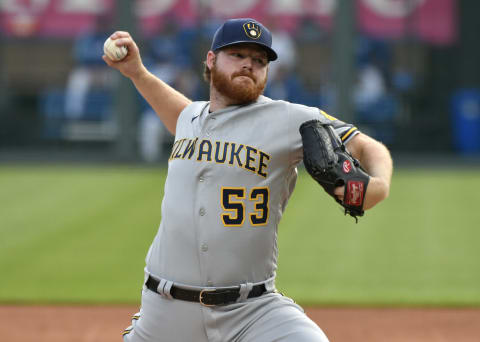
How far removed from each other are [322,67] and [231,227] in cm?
1486

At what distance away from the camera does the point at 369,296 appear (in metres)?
7.57

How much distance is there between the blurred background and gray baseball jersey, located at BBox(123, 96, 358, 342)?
13882 mm

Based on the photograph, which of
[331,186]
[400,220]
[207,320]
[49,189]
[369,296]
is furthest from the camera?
[49,189]

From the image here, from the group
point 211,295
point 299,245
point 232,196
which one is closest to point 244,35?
point 232,196

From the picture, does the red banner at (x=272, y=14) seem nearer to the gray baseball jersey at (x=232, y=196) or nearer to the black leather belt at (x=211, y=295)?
the gray baseball jersey at (x=232, y=196)

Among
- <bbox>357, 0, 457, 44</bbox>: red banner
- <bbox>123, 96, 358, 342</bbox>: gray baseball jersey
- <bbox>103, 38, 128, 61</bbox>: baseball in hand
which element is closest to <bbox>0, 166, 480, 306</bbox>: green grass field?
<bbox>103, 38, 128, 61</bbox>: baseball in hand

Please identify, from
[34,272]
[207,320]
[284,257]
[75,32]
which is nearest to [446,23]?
[75,32]

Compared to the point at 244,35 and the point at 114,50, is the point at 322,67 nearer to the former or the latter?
the point at 114,50

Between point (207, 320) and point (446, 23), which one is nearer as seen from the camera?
point (207, 320)

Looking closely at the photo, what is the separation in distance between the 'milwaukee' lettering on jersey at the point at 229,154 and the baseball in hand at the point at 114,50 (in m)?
0.59

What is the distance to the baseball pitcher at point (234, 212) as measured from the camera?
3.51 m

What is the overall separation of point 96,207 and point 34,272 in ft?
10.9

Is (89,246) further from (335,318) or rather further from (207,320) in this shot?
(207,320)

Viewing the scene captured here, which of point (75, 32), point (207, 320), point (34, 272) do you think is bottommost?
point (34, 272)
